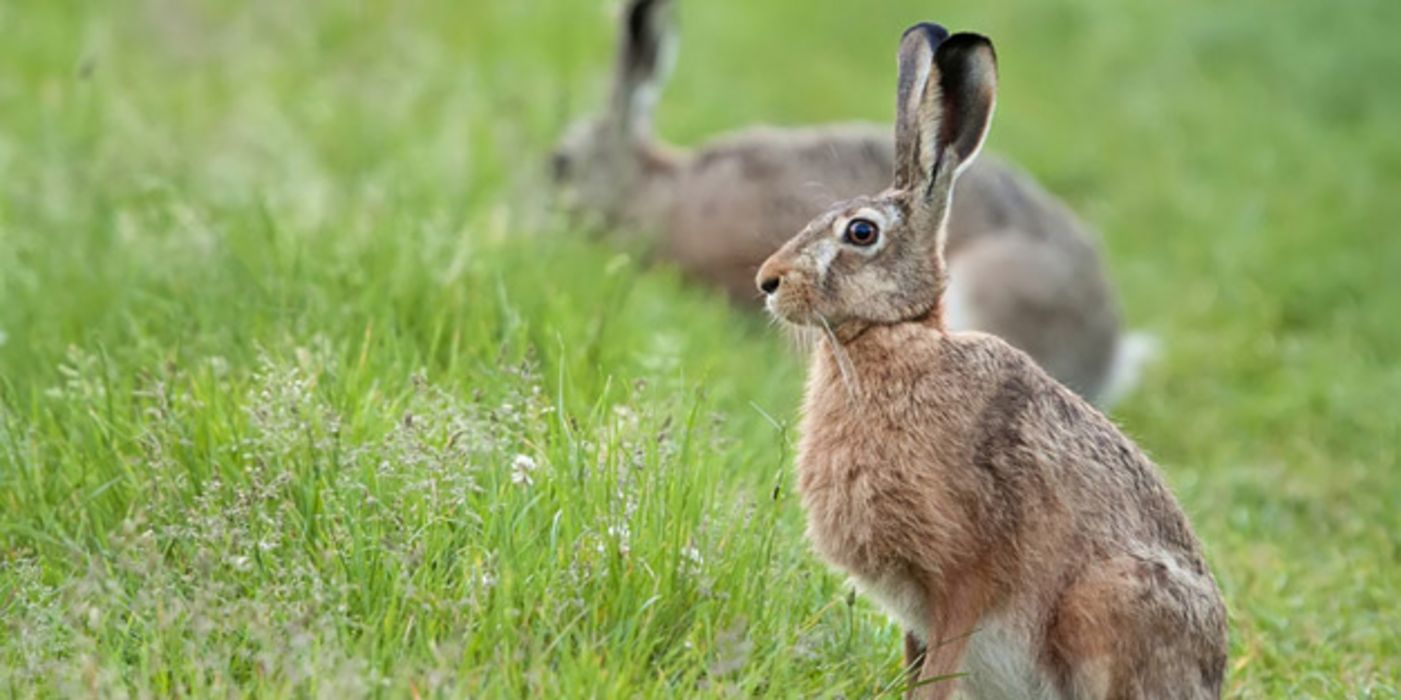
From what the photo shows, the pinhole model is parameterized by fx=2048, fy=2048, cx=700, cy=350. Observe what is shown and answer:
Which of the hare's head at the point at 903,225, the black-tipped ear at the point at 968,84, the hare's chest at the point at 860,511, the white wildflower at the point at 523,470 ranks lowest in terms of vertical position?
the white wildflower at the point at 523,470

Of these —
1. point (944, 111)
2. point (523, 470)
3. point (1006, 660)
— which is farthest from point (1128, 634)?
point (523, 470)

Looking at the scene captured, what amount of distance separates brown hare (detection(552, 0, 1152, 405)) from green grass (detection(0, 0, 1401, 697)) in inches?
13.3

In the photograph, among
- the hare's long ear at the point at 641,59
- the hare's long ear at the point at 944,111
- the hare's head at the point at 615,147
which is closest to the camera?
the hare's long ear at the point at 944,111

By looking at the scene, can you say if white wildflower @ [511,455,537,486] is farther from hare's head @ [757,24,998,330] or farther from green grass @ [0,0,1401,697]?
hare's head @ [757,24,998,330]

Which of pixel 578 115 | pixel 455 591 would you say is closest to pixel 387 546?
pixel 455 591

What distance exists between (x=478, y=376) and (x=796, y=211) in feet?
10.1

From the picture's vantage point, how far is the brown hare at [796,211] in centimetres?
905

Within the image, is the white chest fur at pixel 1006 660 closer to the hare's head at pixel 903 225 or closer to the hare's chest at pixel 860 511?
the hare's chest at pixel 860 511

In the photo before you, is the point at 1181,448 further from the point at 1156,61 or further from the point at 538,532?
the point at 1156,61

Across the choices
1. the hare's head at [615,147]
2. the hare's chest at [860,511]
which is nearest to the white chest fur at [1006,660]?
the hare's chest at [860,511]

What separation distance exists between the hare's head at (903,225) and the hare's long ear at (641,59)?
5.22 meters

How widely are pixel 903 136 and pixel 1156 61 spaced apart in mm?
10360

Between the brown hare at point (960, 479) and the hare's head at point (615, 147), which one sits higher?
the hare's head at point (615, 147)

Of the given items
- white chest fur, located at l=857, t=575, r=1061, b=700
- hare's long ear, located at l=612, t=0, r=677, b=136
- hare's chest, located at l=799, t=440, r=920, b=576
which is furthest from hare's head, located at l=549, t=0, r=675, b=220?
white chest fur, located at l=857, t=575, r=1061, b=700
